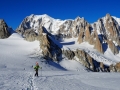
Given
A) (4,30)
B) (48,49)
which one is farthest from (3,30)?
(48,49)

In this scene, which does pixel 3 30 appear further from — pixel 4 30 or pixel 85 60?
pixel 85 60

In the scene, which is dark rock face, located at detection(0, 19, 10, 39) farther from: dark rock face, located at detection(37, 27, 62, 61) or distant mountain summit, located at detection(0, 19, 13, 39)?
dark rock face, located at detection(37, 27, 62, 61)

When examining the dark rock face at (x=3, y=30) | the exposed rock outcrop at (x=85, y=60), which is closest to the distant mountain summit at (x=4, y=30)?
the dark rock face at (x=3, y=30)

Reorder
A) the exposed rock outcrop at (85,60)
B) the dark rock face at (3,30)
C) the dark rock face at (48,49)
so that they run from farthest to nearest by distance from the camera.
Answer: the dark rock face at (3,30) → the exposed rock outcrop at (85,60) → the dark rock face at (48,49)

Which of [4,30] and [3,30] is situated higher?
[4,30]

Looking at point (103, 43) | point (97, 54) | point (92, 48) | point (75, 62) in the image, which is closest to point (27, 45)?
point (75, 62)

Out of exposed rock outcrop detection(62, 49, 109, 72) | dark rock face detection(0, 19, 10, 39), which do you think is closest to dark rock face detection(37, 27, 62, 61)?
exposed rock outcrop detection(62, 49, 109, 72)

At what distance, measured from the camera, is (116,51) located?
177125mm

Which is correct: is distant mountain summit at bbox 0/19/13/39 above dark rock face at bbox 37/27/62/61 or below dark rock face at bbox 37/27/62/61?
above

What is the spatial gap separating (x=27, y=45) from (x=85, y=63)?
1273 inches

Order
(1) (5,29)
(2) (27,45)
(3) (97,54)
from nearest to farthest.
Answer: (2) (27,45) < (1) (5,29) < (3) (97,54)

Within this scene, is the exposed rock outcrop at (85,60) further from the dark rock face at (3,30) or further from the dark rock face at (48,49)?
the dark rock face at (3,30)

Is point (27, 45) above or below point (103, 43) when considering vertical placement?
below

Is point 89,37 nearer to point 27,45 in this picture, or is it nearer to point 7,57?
point 27,45
